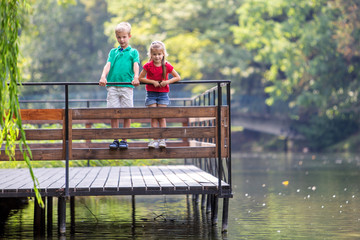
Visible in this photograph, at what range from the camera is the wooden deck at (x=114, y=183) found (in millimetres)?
9906

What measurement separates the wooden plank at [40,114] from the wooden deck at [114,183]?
932 millimetres

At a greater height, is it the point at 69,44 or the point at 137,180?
the point at 69,44

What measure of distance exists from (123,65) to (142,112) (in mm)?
1241

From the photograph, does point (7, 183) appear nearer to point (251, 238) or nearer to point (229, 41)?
point (251, 238)

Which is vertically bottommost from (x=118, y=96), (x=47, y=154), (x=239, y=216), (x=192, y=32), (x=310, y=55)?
(x=239, y=216)

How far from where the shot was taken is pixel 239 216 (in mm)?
12531

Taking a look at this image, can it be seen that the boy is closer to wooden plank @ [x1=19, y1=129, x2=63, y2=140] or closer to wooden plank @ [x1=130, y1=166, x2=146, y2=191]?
wooden plank @ [x1=130, y1=166, x2=146, y2=191]

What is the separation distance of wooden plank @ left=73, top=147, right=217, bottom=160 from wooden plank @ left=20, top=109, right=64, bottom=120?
0.54 metres

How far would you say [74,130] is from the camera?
10148mm

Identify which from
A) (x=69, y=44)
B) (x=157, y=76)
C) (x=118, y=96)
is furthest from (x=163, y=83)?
(x=69, y=44)

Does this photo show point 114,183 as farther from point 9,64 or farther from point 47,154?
point 9,64

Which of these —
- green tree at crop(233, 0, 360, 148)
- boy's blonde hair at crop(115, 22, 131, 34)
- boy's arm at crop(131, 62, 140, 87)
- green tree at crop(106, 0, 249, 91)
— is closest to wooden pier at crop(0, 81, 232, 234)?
boy's arm at crop(131, 62, 140, 87)

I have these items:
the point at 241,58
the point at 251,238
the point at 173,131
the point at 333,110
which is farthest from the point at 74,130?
the point at 241,58

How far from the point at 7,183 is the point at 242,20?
136ft
